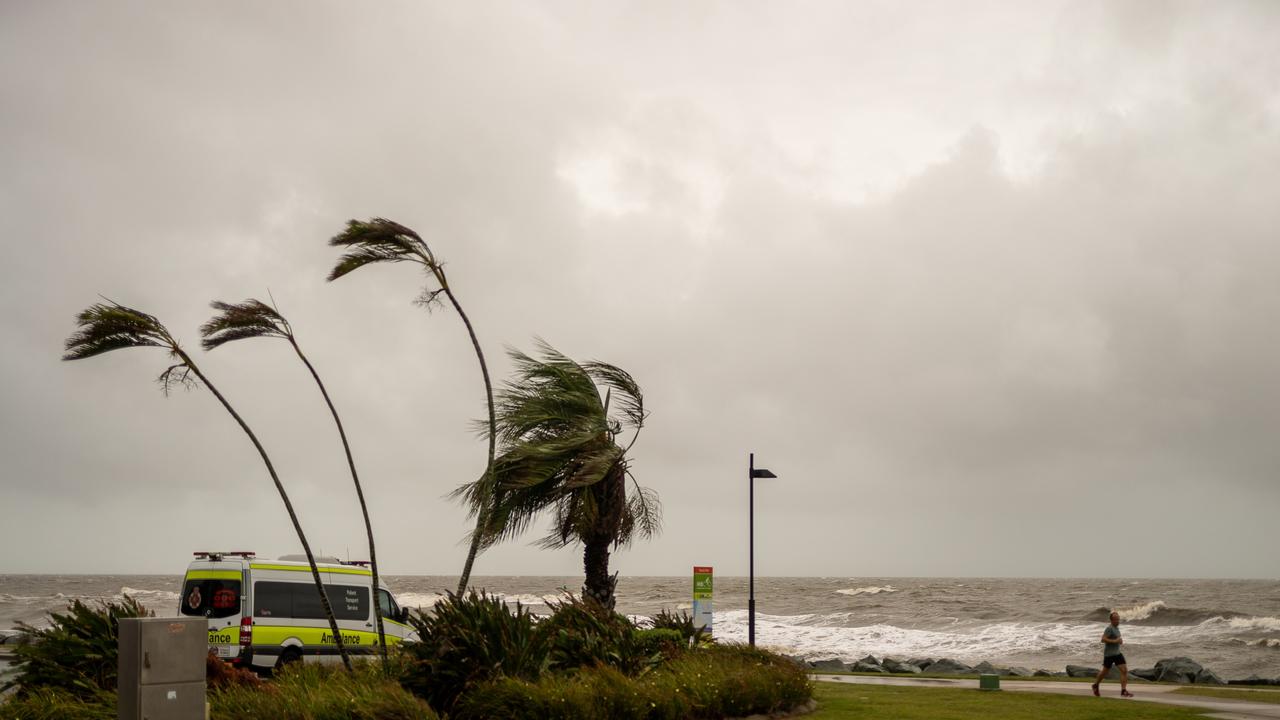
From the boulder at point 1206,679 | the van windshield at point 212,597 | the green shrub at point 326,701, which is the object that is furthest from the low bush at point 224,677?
the boulder at point 1206,679

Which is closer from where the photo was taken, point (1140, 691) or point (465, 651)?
point (465, 651)

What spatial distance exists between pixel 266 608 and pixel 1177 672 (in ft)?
70.7

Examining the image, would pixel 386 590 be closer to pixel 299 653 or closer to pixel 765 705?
pixel 299 653

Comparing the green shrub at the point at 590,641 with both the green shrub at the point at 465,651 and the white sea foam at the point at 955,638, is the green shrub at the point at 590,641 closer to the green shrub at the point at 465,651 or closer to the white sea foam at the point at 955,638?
the green shrub at the point at 465,651

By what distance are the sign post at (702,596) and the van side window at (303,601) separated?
683cm

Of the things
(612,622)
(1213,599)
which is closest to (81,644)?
(612,622)

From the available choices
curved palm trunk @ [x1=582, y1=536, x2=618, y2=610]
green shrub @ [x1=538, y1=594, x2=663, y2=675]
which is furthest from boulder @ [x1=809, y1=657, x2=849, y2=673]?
green shrub @ [x1=538, y1=594, x2=663, y2=675]

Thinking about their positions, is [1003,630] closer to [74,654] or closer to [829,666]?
[829,666]

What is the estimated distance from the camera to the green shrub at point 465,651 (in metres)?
11.5

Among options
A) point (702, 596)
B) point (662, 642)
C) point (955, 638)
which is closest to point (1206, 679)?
point (702, 596)

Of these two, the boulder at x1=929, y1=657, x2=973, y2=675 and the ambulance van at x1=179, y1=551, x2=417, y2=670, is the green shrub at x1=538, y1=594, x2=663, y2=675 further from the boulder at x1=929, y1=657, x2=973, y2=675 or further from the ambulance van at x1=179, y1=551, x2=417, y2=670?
the boulder at x1=929, y1=657, x2=973, y2=675

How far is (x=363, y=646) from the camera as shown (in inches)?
789

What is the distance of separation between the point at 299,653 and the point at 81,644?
6.26 m

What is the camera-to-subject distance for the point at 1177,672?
25328mm
